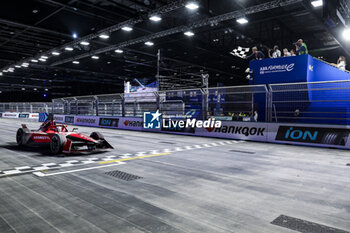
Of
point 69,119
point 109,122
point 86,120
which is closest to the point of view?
point 109,122

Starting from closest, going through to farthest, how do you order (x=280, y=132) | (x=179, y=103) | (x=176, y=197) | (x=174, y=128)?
(x=176, y=197) → (x=280, y=132) → (x=174, y=128) → (x=179, y=103)

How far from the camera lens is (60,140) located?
680cm

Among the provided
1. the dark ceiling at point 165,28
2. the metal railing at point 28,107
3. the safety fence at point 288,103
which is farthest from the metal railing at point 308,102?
the metal railing at point 28,107

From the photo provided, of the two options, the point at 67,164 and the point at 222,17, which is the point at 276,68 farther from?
the point at 67,164

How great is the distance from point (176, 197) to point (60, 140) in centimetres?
439

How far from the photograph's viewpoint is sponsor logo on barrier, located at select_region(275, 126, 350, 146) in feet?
28.9

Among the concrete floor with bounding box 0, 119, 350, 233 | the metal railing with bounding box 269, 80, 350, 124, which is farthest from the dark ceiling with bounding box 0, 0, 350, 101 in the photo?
the concrete floor with bounding box 0, 119, 350, 233

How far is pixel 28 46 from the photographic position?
993 inches

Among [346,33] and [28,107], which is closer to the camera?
[346,33]

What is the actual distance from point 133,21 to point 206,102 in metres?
7.64

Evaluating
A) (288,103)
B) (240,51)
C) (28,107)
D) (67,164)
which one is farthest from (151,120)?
(28,107)

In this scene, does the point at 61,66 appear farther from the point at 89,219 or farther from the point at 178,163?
the point at 89,219

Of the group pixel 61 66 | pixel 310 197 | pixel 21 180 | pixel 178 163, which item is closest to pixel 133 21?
pixel 178 163

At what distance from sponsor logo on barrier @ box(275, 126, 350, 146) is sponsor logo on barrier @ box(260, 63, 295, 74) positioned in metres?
2.70
